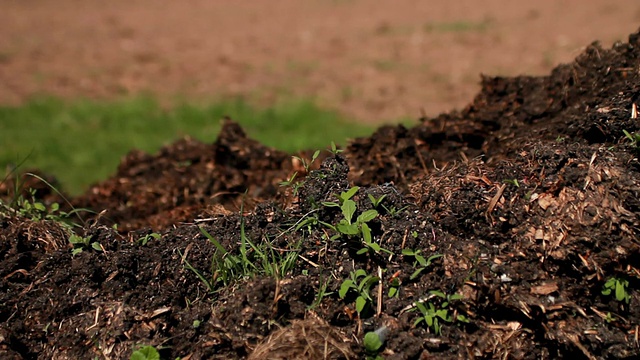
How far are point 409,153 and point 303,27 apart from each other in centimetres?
933

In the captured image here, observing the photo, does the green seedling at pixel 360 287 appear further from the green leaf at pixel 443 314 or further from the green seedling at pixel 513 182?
the green seedling at pixel 513 182

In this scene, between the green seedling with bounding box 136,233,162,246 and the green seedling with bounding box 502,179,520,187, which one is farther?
the green seedling with bounding box 136,233,162,246

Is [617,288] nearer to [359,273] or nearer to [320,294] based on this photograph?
[359,273]

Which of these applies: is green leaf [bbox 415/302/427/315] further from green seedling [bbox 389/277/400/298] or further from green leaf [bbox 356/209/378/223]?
green leaf [bbox 356/209/378/223]

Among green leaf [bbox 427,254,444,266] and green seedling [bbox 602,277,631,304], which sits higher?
green leaf [bbox 427,254,444,266]

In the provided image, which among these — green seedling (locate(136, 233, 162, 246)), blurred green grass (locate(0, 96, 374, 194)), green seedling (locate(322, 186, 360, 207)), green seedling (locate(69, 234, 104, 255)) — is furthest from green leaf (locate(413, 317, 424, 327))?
blurred green grass (locate(0, 96, 374, 194))

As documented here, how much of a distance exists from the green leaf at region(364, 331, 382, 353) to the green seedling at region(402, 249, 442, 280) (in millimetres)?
290

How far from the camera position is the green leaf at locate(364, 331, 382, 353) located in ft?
7.91

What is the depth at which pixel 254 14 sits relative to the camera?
47.3 ft

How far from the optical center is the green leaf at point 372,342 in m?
2.41

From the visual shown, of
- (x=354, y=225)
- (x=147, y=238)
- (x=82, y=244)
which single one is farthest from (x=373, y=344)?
(x=82, y=244)

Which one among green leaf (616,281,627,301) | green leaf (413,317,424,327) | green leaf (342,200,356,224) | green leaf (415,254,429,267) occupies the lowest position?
green leaf (413,317,424,327)

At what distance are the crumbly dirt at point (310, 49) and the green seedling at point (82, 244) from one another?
5.67 metres

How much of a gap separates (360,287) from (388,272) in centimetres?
15
